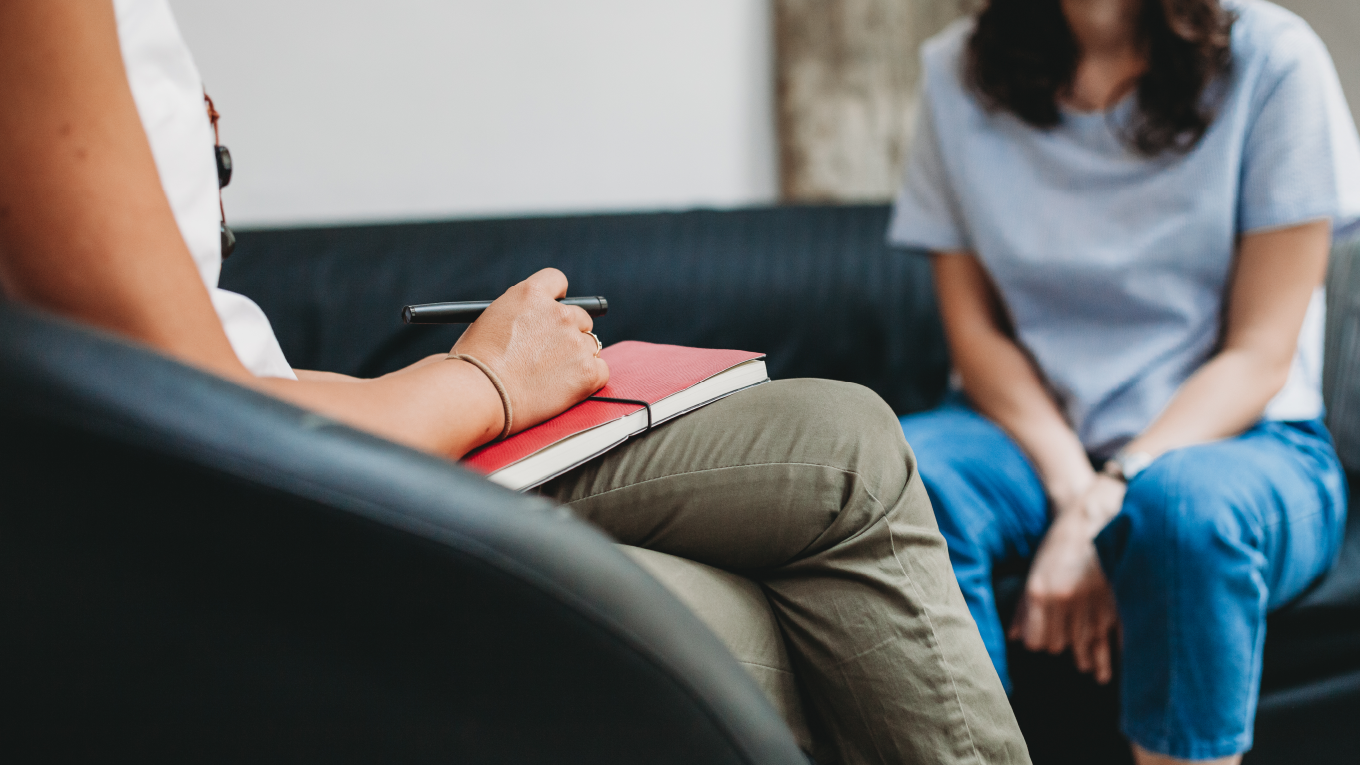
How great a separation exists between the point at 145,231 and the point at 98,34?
0.08 metres

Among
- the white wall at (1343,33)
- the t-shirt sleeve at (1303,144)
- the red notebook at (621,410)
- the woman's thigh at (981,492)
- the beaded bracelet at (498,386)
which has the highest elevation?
the white wall at (1343,33)

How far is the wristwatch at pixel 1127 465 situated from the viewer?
2.90 feet

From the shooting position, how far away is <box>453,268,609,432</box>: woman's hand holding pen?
53 centimetres

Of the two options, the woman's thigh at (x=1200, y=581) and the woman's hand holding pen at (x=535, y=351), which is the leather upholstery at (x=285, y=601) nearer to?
the woman's hand holding pen at (x=535, y=351)

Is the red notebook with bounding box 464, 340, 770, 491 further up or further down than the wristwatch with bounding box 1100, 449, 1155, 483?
further up

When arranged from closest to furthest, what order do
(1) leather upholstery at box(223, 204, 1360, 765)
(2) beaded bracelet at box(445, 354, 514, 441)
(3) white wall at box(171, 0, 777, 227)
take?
(2) beaded bracelet at box(445, 354, 514, 441) → (1) leather upholstery at box(223, 204, 1360, 765) → (3) white wall at box(171, 0, 777, 227)

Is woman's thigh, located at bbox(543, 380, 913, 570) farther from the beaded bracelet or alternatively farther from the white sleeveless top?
the white sleeveless top

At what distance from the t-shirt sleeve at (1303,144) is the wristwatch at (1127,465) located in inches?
10.8

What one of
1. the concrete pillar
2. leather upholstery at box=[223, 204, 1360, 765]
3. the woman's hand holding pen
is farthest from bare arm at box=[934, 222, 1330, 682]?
the concrete pillar

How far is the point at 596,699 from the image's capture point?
35cm

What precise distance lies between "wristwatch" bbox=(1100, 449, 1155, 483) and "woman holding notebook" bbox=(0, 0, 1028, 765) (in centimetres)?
43

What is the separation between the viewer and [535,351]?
54 cm

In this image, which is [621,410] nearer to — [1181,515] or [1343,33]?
[1181,515]

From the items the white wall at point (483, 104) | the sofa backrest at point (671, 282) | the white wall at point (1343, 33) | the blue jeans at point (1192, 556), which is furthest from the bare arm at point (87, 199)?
the white wall at point (1343, 33)
